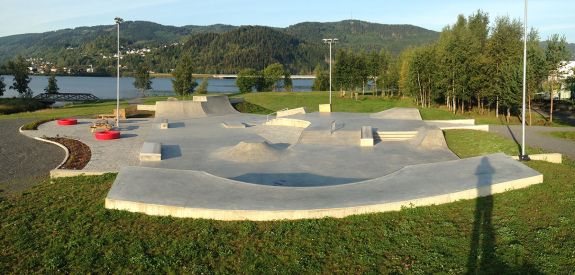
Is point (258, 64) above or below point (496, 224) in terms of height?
above

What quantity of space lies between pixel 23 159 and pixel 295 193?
12.8 meters

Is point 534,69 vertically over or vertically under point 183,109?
over

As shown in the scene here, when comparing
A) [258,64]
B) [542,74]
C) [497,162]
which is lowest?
[497,162]

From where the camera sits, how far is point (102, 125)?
26.3 meters

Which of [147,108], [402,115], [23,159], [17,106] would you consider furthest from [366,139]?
[17,106]

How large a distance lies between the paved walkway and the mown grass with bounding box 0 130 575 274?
8909 mm

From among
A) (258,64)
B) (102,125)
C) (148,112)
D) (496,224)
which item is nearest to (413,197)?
(496,224)

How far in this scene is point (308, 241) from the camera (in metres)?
8.59

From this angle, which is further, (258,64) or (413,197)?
(258,64)

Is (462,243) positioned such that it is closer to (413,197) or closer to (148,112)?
(413,197)

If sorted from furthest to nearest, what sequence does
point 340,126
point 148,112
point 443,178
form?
point 148,112
point 340,126
point 443,178

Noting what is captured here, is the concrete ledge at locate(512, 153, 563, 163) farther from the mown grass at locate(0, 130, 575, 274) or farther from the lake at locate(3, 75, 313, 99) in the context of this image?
the lake at locate(3, 75, 313, 99)

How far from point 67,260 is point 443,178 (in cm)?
949

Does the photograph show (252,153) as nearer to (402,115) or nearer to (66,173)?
(66,173)
